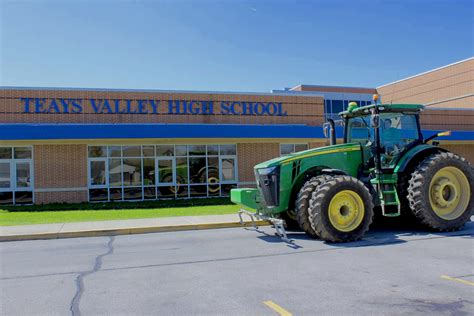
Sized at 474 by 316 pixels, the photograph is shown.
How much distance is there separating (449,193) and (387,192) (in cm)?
173

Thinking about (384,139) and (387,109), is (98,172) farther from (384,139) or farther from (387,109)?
(387,109)

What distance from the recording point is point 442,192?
9992mm

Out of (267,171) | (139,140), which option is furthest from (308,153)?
(139,140)

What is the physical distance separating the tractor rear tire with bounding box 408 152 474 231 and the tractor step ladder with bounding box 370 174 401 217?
31 centimetres

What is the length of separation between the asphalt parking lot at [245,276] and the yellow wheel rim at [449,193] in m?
0.53

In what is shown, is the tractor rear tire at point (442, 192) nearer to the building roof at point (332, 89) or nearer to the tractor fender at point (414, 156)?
the tractor fender at point (414, 156)

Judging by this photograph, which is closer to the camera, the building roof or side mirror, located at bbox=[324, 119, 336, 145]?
side mirror, located at bbox=[324, 119, 336, 145]

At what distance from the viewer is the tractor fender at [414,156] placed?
32.3 ft

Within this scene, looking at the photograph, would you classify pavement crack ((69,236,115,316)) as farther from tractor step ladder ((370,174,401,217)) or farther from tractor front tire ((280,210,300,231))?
tractor step ladder ((370,174,401,217))

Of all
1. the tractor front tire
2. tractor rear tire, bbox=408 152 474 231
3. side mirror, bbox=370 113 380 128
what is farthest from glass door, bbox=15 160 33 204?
tractor rear tire, bbox=408 152 474 231

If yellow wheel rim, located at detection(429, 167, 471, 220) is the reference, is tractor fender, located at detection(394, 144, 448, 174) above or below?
above

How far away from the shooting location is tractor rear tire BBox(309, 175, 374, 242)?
28.8ft

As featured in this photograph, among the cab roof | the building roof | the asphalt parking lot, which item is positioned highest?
the building roof

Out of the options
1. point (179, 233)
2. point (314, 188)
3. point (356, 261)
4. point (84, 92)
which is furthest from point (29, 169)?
point (356, 261)
